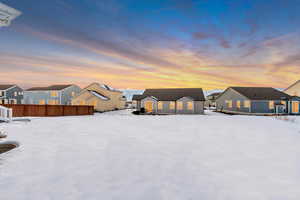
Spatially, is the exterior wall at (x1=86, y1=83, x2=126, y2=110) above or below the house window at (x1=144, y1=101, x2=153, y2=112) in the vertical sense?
above

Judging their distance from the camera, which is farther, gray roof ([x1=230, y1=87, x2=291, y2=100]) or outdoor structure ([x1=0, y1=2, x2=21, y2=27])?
gray roof ([x1=230, y1=87, x2=291, y2=100])

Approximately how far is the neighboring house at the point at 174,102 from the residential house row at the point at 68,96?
31.1 ft

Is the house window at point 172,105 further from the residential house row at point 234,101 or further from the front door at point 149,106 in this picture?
the front door at point 149,106

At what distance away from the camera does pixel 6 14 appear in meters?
4.71

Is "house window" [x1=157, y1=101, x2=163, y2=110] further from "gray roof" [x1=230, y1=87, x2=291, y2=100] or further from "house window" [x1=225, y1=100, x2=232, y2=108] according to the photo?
"gray roof" [x1=230, y1=87, x2=291, y2=100]

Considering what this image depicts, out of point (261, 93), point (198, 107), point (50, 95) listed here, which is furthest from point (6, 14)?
point (50, 95)

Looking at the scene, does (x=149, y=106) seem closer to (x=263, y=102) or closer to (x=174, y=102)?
(x=174, y=102)

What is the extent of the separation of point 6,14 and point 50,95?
41600 mm

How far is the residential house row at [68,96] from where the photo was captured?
108ft

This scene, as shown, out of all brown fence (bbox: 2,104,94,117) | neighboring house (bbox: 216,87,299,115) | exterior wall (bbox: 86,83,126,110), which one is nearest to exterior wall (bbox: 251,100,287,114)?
neighboring house (bbox: 216,87,299,115)

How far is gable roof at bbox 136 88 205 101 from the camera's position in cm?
2961

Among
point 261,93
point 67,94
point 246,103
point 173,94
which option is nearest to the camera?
point 246,103

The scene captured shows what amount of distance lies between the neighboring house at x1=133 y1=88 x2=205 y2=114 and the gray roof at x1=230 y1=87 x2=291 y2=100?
8318mm

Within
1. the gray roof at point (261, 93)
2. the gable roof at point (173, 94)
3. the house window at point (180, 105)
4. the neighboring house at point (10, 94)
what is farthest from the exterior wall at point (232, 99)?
the neighboring house at point (10, 94)
